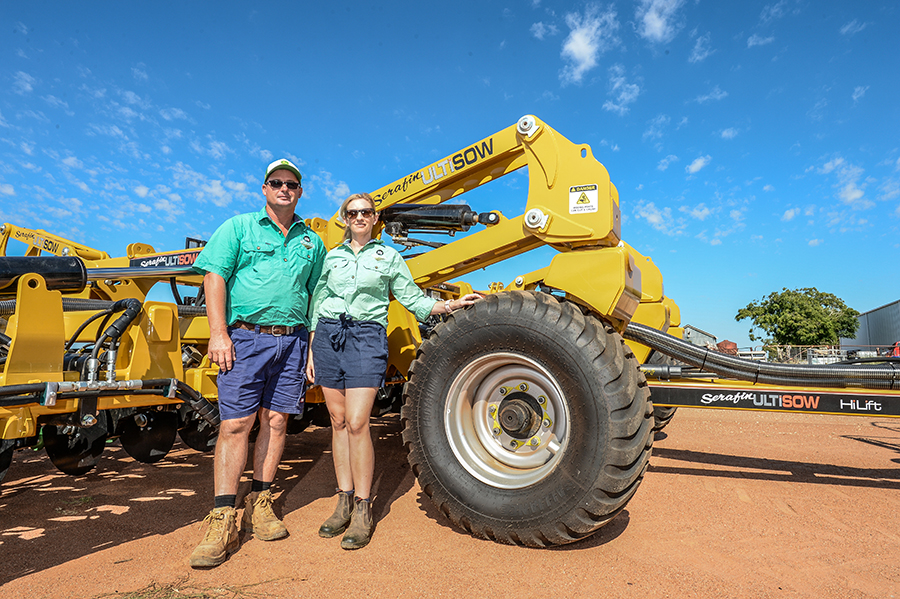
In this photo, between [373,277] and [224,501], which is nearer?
[224,501]

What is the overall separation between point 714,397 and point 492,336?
174 centimetres

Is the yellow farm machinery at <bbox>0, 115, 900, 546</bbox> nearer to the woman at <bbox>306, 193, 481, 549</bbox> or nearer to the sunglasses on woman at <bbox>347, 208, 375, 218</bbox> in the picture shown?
the woman at <bbox>306, 193, 481, 549</bbox>

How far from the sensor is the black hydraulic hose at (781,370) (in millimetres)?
3428

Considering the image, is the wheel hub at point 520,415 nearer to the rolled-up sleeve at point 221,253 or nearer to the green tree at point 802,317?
the rolled-up sleeve at point 221,253

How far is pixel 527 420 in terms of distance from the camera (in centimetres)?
294

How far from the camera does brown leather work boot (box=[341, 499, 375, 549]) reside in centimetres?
271

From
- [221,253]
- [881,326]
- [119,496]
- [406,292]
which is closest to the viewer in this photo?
[221,253]

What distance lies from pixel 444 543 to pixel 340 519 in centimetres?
60

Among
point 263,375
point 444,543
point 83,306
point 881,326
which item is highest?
point 881,326

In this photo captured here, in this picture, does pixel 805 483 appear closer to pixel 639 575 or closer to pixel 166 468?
pixel 639 575

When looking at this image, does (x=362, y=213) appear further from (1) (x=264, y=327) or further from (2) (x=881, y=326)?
(2) (x=881, y=326)

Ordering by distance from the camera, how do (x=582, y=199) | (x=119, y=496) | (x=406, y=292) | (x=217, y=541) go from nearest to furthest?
1. (x=217, y=541)
2. (x=406, y=292)
3. (x=582, y=199)
4. (x=119, y=496)

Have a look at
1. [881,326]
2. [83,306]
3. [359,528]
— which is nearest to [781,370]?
[359,528]

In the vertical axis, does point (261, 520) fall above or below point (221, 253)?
below
